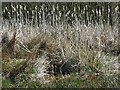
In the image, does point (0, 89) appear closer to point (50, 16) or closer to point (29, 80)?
point (29, 80)

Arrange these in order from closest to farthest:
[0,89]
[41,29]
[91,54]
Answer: [0,89] → [91,54] → [41,29]

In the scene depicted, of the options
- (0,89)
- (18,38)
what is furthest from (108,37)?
(0,89)

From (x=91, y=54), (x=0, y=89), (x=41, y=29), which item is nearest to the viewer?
(x=0, y=89)

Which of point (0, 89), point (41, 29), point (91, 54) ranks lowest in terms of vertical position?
point (0, 89)

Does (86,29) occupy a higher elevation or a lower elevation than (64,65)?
higher

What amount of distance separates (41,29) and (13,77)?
94 centimetres

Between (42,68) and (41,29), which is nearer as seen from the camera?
(42,68)

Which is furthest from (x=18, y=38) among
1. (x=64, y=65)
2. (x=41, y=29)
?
(x=64, y=65)

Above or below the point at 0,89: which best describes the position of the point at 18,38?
above

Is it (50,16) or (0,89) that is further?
(50,16)

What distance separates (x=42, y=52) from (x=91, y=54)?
2.21 feet

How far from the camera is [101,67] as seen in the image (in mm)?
5625

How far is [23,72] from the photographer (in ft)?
18.0

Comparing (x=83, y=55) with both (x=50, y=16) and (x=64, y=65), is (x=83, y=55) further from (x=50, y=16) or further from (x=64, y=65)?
(x=50, y=16)
